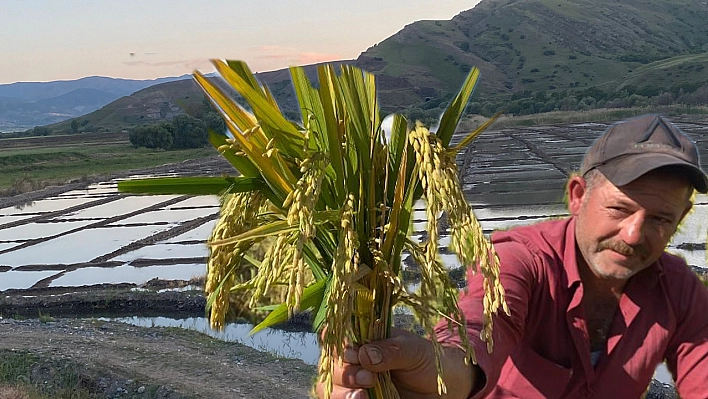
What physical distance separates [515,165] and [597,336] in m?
24.0

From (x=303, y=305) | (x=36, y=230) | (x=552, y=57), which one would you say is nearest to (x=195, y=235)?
(x=36, y=230)

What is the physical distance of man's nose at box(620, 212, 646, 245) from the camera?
160cm

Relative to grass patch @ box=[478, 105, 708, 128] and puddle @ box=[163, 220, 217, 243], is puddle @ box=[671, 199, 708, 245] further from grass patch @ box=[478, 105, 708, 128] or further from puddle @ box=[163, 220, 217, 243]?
grass patch @ box=[478, 105, 708, 128]

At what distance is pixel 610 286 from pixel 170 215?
18.0m

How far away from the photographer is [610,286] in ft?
6.05

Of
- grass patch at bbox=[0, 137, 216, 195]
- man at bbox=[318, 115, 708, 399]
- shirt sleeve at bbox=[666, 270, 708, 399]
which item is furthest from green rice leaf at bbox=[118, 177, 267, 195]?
grass patch at bbox=[0, 137, 216, 195]

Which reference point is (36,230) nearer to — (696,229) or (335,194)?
(696,229)

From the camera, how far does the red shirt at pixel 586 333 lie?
180cm

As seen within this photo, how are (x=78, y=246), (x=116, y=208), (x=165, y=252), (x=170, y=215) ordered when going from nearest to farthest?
1. (x=165, y=252)
2. (x=78, y=246)
3. (x=170, y=215)
4. (x=116, y=208)

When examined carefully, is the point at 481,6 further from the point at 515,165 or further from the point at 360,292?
the point at 360,292

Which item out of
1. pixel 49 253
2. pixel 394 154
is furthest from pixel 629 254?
pixel 49 253

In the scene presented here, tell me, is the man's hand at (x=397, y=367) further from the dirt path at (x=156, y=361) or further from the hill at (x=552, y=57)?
the hill at (x=552, y=57)


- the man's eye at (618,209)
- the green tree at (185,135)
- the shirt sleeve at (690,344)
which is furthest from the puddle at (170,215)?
the green tree at (185,135)

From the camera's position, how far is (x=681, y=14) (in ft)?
458
